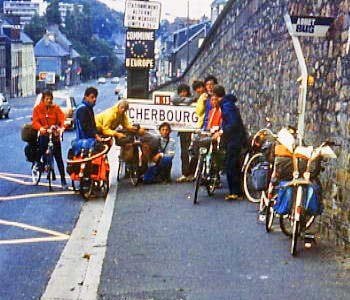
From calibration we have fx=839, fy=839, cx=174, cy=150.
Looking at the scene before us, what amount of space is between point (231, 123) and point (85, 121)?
2.52 metres

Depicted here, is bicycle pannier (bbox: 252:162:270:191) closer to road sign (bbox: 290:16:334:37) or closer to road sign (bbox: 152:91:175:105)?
road sign (bbox: 290:16:334:37)

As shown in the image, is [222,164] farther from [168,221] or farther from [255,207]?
[168,221]

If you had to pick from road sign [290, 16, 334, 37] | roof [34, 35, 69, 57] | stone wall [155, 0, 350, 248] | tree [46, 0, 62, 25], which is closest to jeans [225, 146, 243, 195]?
stone wall [155, 0, 350, 248]

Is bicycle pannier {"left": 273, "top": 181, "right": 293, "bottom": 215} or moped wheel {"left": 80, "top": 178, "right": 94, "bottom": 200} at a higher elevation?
bicycle pannier {"left": 273, "top": 181, "right": 293, "bottom": 215}

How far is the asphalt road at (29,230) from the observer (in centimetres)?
815

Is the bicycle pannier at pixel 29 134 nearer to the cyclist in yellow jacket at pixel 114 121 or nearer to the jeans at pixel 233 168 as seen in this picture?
the cyclist in yellow jacket at pixel 114 121

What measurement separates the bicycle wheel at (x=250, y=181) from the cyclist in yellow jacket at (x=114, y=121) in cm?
272

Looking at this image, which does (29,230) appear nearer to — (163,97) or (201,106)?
(201,106)

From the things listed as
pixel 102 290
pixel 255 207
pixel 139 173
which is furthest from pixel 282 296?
pixel 139 173

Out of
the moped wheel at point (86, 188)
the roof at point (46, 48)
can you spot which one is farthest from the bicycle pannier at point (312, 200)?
the roof at point (46, 48)

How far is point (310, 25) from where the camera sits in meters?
9.43

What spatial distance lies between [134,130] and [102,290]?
22.7ft

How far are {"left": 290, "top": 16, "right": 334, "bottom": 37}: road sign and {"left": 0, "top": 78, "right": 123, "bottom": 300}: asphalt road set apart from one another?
366 cm

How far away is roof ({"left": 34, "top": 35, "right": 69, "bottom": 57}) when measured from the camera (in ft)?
484
